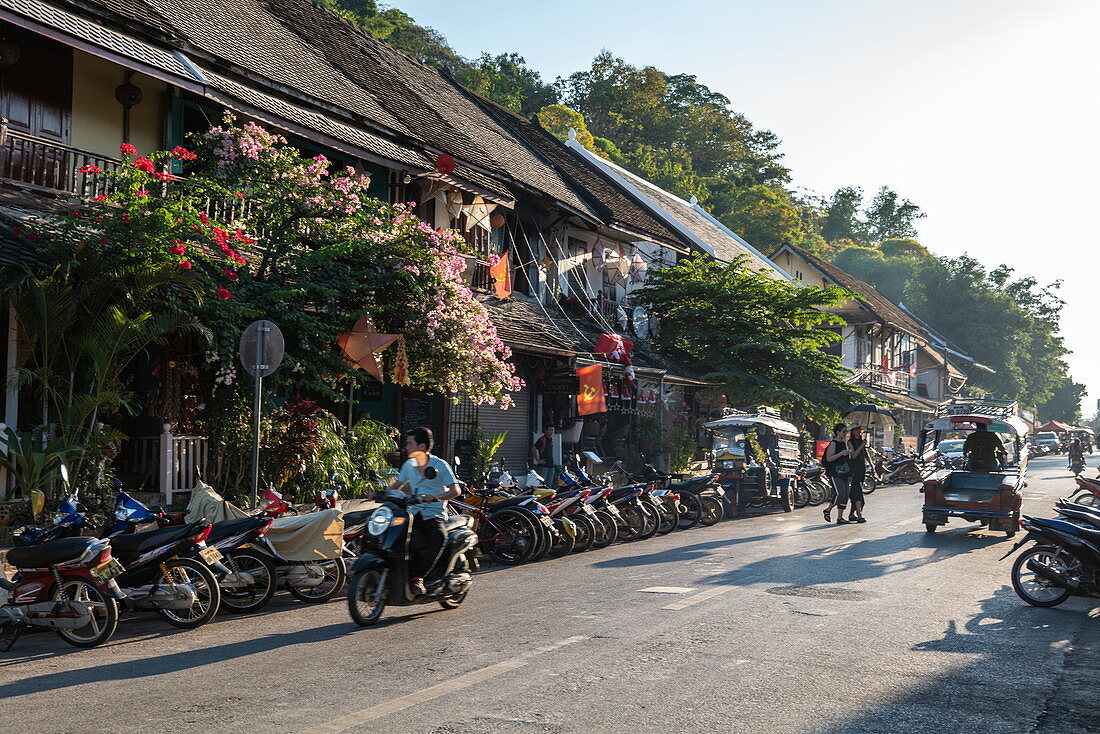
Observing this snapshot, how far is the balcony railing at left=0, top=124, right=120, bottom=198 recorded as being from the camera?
42.8ft

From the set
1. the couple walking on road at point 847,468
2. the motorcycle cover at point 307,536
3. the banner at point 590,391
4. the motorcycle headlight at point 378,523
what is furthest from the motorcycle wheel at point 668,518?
the motorcycle headlight at point 378,523

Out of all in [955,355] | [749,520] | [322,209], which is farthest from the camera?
[955,355]

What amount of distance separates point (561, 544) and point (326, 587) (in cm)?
409

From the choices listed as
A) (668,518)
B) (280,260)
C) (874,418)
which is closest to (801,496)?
(668,518)

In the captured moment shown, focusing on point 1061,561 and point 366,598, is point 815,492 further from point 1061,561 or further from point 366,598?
point 366,598

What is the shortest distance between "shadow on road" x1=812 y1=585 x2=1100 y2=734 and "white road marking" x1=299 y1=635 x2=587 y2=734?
220 cm

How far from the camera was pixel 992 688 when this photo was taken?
6.35m

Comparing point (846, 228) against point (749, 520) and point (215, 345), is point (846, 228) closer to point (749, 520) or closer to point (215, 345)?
point (749, 520)

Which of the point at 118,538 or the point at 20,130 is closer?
the point at 118,538

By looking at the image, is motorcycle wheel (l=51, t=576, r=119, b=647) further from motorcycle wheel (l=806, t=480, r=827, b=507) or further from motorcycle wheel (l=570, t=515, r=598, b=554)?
motorcycle wheel (l=806, t=480, r=827, b=507)

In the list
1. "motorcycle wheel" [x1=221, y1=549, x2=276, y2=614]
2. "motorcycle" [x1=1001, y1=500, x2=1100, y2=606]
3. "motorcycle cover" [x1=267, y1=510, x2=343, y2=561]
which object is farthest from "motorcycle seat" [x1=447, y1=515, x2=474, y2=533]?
"motorcycle" [x1=1001, y1=500, x2=1100, y2=606]

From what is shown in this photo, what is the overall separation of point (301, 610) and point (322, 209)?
6.80 metres

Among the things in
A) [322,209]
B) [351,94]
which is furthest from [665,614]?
[351,94]

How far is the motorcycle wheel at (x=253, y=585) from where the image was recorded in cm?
920
